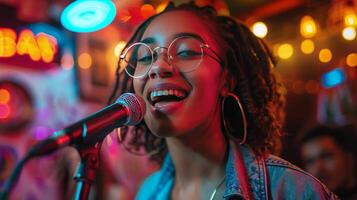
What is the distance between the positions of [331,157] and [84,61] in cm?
258

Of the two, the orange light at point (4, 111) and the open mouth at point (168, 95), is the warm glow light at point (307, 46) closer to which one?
the orange light at point (4, 111)

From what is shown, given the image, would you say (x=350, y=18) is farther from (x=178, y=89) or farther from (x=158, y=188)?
(x=178, y=89)

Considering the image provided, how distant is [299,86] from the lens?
582 cm

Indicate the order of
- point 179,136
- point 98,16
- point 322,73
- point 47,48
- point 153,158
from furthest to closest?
1. point 322,73
2. point 47,48
3. point 98,16
4. point 153,158
5. point 179,136

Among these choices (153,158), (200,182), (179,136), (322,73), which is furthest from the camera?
(322,73)

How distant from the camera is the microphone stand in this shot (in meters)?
1.12

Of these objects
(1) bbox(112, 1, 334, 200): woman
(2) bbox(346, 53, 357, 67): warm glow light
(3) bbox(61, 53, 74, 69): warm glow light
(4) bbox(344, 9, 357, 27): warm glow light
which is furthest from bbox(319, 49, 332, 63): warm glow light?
(1) bbox(112, 1, 334, 200): woman

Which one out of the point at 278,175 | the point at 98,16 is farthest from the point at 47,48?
the point at 278,175

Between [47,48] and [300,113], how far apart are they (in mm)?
3489

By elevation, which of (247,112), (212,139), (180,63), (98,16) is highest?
(98,16)

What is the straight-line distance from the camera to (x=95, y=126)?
112 centimetres

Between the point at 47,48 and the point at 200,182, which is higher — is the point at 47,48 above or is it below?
above

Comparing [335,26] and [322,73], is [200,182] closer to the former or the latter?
[335,26]

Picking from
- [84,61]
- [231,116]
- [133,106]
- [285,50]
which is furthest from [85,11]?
[285,50]
